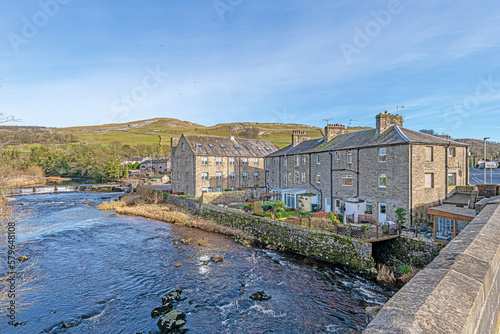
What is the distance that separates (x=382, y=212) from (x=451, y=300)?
20182 millimetres

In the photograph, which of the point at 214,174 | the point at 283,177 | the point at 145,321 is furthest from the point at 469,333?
the point at 214,174

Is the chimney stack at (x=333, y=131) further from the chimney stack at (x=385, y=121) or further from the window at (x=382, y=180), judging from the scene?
the window at (x=382, y=180)

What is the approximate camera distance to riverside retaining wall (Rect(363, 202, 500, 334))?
7.96 ft

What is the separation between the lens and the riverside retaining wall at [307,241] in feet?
52.5

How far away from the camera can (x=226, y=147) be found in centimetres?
4278

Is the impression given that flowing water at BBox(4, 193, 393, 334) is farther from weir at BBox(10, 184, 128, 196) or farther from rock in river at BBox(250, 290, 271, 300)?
weir at BBox(10, 184, 128, 196)

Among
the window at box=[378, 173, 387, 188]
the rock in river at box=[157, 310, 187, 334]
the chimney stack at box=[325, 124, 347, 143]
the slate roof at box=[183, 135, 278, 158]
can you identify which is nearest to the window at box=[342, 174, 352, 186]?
the window at box=[378, 173, 387, 188]

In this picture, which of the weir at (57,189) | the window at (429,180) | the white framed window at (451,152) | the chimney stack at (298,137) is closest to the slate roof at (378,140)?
the white framed window at (451,152)

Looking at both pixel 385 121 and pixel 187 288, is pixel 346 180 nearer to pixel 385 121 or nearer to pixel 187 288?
pixel 385 121

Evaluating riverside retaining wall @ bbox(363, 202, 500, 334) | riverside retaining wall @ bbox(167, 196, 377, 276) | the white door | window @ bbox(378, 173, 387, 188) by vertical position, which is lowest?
riverside retaining wall @ bbox(167, 196, 377, 276)

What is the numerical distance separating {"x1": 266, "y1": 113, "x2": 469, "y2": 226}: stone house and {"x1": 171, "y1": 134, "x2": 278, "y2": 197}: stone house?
1454 centimetres

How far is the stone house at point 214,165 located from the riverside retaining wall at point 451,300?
35.0 m

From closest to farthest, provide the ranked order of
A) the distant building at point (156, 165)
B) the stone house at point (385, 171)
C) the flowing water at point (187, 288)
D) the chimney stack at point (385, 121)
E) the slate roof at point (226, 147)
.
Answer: the flowing water at point (187, 288) → the stone house at point (385, 171) → the chimney stack at point (385, 121) → the slate roof at point (226, 147) → the distant building at point (156, 165)

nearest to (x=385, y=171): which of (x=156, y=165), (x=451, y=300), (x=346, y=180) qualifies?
(x=346, y=180)
